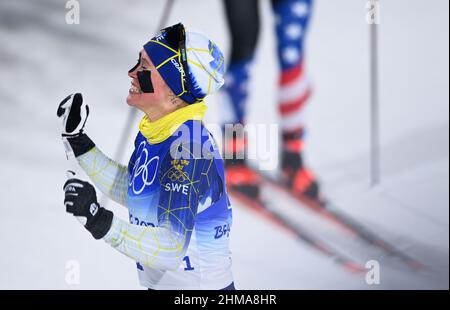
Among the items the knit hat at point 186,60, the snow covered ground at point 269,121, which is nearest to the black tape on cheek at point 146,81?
the knit hat at point 186,60

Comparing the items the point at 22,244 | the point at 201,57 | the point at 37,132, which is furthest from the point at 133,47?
the point at 201,57

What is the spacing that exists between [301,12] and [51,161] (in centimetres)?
140

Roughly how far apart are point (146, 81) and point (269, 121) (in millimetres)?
1579

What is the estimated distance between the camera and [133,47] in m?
3.02

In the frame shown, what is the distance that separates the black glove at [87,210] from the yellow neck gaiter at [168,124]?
239mm

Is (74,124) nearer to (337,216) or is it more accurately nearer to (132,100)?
(132,100)

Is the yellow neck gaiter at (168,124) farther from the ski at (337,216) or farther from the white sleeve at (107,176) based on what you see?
the ski at (337,216)

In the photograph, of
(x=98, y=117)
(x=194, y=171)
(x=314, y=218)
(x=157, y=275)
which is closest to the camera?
(x=194, y=171)

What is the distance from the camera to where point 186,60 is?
153 centimetres

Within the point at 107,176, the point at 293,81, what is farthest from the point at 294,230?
the point at 107,176

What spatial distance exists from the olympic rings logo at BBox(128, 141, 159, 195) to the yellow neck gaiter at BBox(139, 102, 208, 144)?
4cm

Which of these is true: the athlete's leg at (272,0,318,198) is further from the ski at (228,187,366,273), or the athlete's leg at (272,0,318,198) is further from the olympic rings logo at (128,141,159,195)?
the olympic rings logo at (128,141,159,195)

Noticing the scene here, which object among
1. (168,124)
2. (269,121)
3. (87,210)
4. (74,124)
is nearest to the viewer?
(87,210)

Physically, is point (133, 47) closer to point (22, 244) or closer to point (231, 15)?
point (231, 15)
